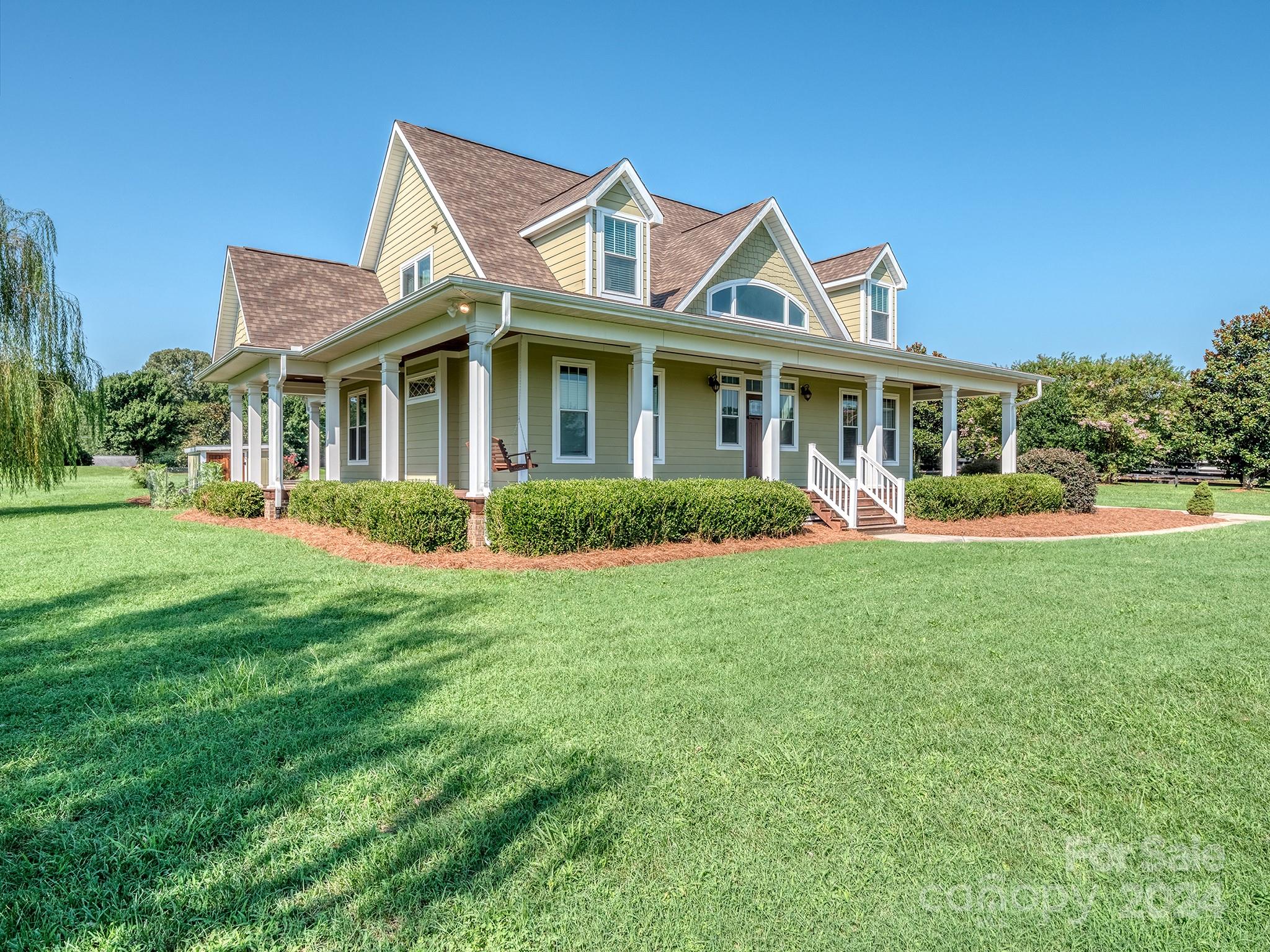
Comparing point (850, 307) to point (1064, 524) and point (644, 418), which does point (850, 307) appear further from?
point (644, 418)

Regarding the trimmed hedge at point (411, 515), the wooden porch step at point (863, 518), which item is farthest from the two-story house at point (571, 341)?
the trimmed hedge at point (411, 515)

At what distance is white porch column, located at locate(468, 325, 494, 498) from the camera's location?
9.34m

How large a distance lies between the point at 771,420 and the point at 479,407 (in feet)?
19.0

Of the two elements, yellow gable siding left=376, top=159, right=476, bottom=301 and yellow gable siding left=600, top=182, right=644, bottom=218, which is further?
yellow gable siding left=376, top=159, right=476, bottom=301

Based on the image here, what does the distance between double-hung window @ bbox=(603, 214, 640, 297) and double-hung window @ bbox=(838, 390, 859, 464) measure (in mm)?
6923

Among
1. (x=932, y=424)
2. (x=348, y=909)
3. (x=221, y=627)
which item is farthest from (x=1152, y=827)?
(x=932, y=424)

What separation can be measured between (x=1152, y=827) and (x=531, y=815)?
2277 mm

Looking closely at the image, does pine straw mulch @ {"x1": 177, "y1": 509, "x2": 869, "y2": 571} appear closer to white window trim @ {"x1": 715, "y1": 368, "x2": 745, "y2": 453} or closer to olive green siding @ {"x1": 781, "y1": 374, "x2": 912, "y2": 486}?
white window trim @ {"x1": 715, "y1": 368, "x2": 745, "y2": 453}

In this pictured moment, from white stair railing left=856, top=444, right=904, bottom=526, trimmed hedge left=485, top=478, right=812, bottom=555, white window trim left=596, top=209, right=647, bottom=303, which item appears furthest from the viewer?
white stair railing left=856, top=444, right=904, bottom=526

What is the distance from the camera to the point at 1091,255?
20.1 m

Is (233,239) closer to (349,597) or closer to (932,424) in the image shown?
(349,597)

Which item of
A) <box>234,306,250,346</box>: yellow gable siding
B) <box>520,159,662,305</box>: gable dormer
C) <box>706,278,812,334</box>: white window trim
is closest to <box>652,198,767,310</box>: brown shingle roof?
<box>706,278,812,334</box>: white window trim

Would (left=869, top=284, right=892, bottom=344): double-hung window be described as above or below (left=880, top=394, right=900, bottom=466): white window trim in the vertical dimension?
above

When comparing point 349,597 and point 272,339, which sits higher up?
point 272,339
